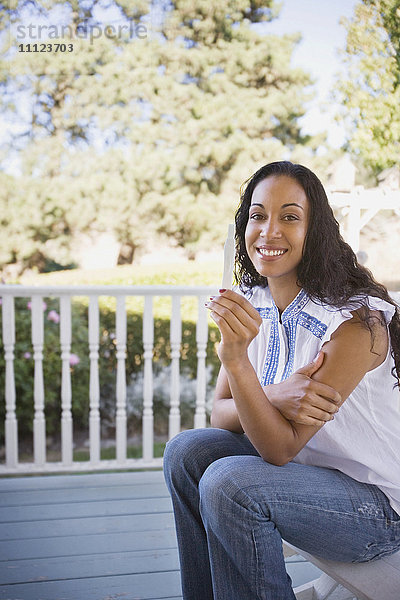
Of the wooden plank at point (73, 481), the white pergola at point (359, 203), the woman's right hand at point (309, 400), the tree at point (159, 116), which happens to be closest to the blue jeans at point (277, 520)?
the woman's right hand at point (309, 400)

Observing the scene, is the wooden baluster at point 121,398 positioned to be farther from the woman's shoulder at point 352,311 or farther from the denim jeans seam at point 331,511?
the denim jeans seam at point 331,511

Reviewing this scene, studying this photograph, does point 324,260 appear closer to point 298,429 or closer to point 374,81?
point 298,429

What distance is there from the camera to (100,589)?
1739 mm

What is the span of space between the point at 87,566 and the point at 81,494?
1.93ft

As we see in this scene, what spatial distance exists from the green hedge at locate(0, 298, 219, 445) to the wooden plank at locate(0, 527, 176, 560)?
85.5 inches

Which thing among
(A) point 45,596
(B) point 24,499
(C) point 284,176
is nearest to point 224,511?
(C) point 284,176

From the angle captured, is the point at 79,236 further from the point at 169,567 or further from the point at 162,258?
the point at 169,567

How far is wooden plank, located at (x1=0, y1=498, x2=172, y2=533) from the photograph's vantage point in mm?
2215

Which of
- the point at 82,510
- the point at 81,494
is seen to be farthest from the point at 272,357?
the point at 81,494

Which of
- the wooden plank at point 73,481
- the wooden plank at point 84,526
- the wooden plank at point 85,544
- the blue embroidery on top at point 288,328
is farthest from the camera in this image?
the wooden plank at point 73,481

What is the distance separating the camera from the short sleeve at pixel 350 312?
1188mm

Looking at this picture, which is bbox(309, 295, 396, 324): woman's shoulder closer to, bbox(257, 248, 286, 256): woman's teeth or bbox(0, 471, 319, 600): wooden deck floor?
bbox(257, 248, 286, 256): woman's teeth

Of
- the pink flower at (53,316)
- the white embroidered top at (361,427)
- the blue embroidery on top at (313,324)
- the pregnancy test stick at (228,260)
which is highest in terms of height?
the pregnancy test stick at (228,260)

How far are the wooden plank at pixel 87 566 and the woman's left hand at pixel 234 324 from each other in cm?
103
